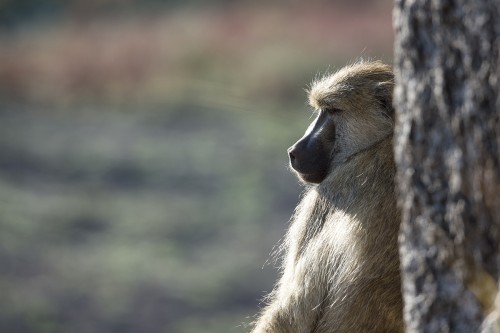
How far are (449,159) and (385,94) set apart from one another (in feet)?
5.34

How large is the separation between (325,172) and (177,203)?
8.06 meters

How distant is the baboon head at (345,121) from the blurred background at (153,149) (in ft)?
18.7

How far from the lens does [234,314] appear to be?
396 inches

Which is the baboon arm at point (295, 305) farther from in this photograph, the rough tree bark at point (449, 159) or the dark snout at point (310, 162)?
the rough tree bark at point (449, 159)

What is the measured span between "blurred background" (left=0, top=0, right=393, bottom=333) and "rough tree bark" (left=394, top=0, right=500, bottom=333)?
7212 millimetres

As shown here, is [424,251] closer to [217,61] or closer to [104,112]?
[104,112]

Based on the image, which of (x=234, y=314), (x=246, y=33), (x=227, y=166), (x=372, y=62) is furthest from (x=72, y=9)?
(x=372, y=62)

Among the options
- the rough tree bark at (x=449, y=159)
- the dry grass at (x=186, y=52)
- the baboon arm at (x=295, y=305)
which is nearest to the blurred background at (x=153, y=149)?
the dry grass at (x=186, y=52)

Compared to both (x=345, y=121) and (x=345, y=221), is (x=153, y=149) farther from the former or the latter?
(x=345, y=221)

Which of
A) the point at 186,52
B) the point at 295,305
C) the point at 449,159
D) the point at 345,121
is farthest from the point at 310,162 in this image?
the point at 186,52

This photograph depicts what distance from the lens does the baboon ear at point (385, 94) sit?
4125 millimetres

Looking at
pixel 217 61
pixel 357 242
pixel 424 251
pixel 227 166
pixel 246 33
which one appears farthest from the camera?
pixel 246 33

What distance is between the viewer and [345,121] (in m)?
4.22

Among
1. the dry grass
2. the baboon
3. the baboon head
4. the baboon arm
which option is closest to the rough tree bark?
the baboon
